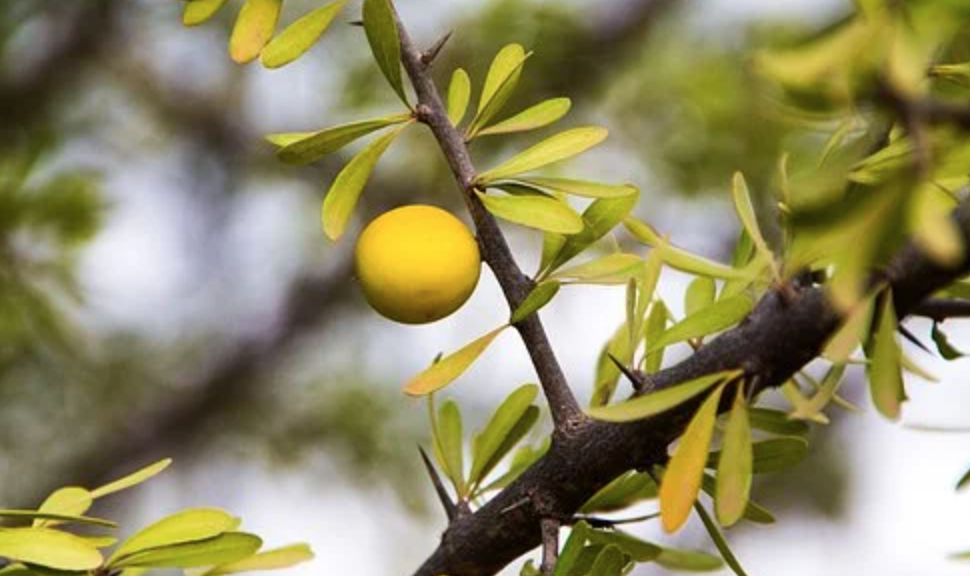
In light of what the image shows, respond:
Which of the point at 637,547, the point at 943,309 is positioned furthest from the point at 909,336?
the point at 637,547

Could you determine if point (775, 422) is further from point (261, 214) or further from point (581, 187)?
point (261, 214)

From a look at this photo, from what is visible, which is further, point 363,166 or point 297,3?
point 297,3

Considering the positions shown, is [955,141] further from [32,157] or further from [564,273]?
[32,157]

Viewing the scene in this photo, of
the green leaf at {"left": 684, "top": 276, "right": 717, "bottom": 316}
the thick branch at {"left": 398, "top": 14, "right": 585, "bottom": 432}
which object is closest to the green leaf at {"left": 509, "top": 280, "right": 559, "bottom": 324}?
the thick branch at {"left": 398, "top": 14, "right": 585, "bottom": 432}

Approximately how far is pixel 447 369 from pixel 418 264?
0.03 metres

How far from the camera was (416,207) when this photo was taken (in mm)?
500

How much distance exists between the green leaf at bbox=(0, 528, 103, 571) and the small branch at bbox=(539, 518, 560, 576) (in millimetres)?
135

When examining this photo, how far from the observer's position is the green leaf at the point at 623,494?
54 centimetres

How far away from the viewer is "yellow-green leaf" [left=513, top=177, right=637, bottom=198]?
48 centimetres

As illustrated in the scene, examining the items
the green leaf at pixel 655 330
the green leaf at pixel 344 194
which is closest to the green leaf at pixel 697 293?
the green leaf at pixel 655 330

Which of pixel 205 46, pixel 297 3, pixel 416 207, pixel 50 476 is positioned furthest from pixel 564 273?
pixel 205 46

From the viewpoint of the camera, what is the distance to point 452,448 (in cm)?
59

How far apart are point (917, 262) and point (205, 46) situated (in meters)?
1.46

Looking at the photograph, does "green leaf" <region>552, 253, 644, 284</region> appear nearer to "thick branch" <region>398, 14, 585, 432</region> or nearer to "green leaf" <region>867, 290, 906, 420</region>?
"thick branch" <region>398, 14, 585, 432</region>
